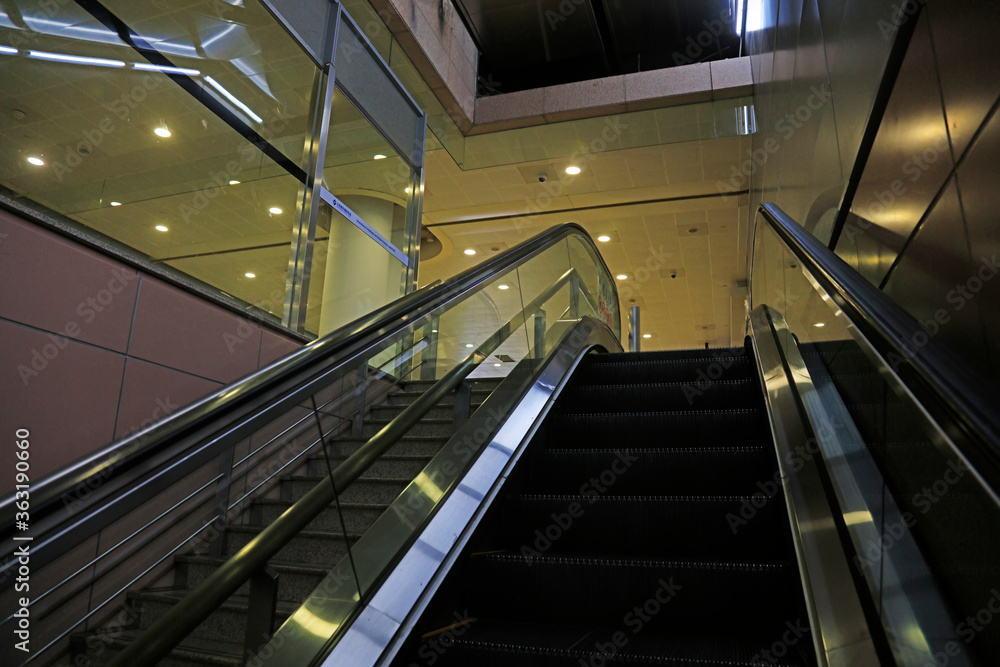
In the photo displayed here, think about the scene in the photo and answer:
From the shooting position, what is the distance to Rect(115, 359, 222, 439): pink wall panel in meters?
3.22

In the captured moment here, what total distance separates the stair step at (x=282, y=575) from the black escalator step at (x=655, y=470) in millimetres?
1207

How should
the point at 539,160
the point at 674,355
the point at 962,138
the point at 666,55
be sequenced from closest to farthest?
the point at 962,138, the point at 674,355, the point at 539,160, the point at 666,55

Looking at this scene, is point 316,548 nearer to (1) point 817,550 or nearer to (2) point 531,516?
(2) point 531,516

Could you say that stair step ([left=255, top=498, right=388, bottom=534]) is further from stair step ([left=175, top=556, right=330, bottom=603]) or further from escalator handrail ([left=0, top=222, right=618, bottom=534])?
escalator handrail ([left=0, top=222, right=618, bottom=534])

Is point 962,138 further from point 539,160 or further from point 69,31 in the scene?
point 539,160

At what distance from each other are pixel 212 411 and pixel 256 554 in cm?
35

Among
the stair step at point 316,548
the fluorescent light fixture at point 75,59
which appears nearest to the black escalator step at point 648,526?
the stair step at point 316,548

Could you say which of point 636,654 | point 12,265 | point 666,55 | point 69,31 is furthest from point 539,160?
point 636,654

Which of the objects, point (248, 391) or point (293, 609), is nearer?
point (248, 391)

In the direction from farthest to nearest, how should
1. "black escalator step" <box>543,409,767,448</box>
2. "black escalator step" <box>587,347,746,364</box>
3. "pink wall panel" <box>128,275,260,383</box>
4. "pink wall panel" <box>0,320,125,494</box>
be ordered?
"black escalator step" <box>587,347,746,364</box> < "pink wall panel" <box>128,275,260,383</box> < "black escalator step" <box>543,409,767,448</box> < "pink wall panel" <box>0,320,125,494</box>

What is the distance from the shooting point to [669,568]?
2.11 metres

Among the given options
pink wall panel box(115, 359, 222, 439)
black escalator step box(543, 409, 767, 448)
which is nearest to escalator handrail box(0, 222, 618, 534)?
black escalator step box(543, 409, 767, 448)

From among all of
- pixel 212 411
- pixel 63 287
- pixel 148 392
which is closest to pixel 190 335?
pixel 148 392

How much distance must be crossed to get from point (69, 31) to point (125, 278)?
132 cm
